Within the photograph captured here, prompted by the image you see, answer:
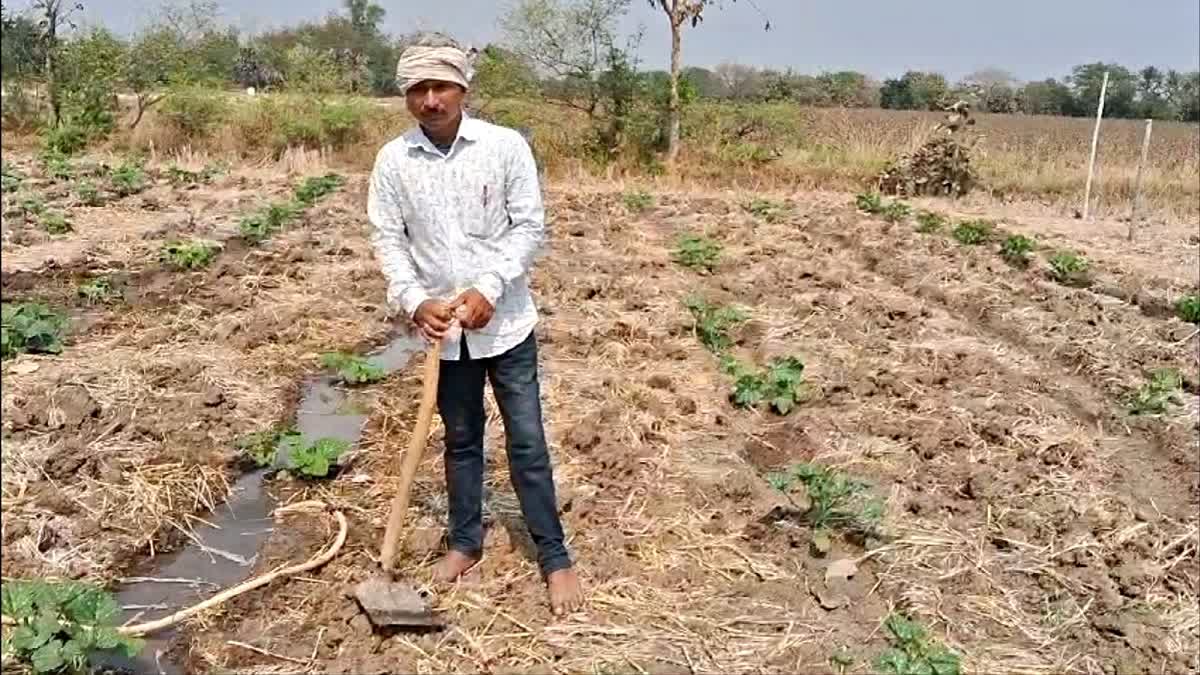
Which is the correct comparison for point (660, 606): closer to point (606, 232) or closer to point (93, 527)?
point (93, 527)

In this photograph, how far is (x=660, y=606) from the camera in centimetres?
356

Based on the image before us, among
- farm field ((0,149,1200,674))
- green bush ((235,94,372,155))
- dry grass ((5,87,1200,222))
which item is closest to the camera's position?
farm field ((0,149,1200,674))

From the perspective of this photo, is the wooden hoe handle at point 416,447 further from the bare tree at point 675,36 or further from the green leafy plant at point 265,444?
the bare tree at point 675,36

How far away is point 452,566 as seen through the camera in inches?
142

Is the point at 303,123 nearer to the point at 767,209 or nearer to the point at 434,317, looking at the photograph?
the point at 767,209

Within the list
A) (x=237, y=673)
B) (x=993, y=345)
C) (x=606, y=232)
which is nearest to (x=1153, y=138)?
(x=606, y=232)

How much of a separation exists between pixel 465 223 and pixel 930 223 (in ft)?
30.9

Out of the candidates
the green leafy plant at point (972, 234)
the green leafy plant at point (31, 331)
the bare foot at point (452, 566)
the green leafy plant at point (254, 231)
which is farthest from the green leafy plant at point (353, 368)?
the green leafy plant at point (972, 234)

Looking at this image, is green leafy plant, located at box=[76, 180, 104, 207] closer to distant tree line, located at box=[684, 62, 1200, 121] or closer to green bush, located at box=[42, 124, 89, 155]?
green bush, located at box=[42, 124, 89, 155]

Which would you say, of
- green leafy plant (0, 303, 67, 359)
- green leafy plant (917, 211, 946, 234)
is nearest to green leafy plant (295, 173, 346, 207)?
green leafy plant (0, 303, 67, 359)

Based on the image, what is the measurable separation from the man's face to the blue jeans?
680 mm

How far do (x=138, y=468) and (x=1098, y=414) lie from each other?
4.94 m

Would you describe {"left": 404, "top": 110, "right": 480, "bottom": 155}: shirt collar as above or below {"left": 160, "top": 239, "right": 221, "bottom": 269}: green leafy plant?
above

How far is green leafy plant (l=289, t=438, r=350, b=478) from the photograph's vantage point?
4445mm
